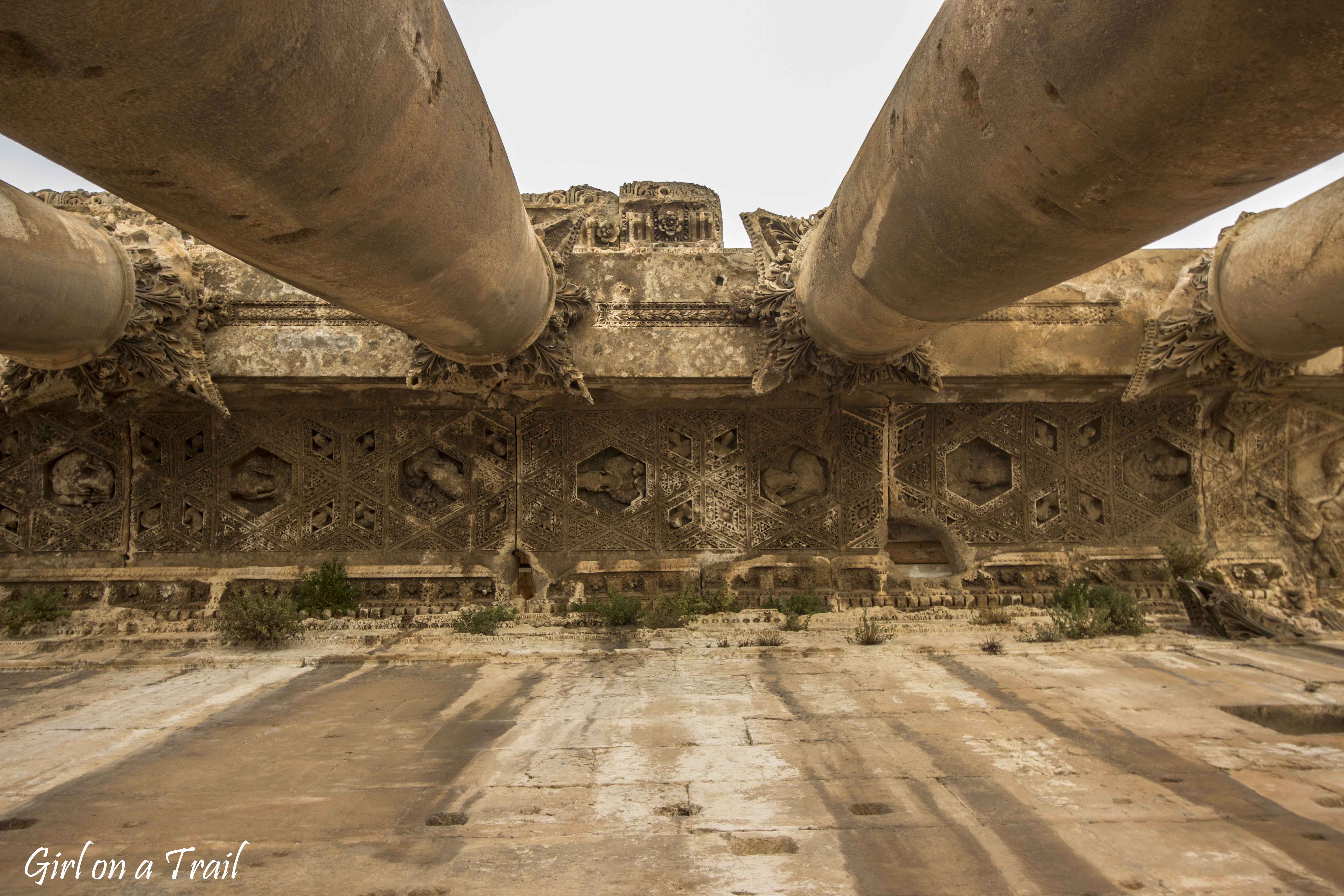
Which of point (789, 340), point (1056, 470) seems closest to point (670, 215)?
point (789, 340)

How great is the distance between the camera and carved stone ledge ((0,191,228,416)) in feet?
16.0

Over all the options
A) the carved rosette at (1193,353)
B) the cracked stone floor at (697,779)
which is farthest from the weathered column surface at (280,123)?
the carved rosette at (1193,353)

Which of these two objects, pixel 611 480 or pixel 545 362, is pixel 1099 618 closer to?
pixel 611 480

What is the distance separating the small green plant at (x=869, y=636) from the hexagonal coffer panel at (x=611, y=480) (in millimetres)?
2039

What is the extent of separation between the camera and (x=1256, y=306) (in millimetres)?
4492

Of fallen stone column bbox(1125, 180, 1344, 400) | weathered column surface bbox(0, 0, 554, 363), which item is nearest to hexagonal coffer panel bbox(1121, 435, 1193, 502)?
fallen stone column bbox(1125, 180, 1344, 400)

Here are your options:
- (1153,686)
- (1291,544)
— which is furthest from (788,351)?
(1291,544)

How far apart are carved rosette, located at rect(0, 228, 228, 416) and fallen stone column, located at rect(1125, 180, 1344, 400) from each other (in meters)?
7.04

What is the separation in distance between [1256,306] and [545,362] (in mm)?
4670

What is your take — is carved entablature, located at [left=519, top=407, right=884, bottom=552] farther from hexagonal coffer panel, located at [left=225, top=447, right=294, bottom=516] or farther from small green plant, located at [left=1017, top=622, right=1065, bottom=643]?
hexagonal coffer panel, located at [left=225, top=447, right=294, bottom=516]

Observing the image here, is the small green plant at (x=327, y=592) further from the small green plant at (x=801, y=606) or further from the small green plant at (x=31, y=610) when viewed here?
the small green plant at (x=801, y=606)

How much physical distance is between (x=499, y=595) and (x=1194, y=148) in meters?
5.35

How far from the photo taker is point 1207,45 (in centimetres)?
115

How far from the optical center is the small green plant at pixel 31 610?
530 centimetres
